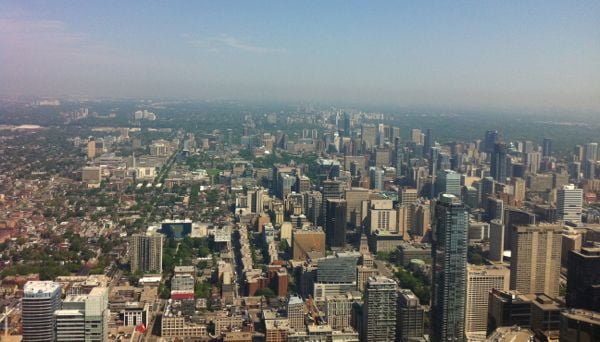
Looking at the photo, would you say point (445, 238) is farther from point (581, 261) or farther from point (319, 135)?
point (319, 135)

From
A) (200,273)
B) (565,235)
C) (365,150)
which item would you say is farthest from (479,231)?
(365,150)

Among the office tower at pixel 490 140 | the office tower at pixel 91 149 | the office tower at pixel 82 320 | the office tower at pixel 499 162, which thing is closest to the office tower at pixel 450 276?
the office tower at pixel 82 320

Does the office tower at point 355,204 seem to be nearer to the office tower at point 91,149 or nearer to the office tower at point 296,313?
the office tower at point 296,313

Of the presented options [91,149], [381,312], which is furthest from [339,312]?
[91,149]

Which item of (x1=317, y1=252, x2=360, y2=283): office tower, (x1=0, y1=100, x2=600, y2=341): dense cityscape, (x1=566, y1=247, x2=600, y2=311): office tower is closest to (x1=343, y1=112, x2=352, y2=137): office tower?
(x1=0, y1=100, x2=600, y2=341): dense cityscape

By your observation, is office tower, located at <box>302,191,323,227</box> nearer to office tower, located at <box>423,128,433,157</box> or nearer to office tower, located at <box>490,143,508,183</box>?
office tower, located at <box>490,143,508,183</box>

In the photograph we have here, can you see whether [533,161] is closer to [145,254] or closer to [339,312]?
[339,312]
